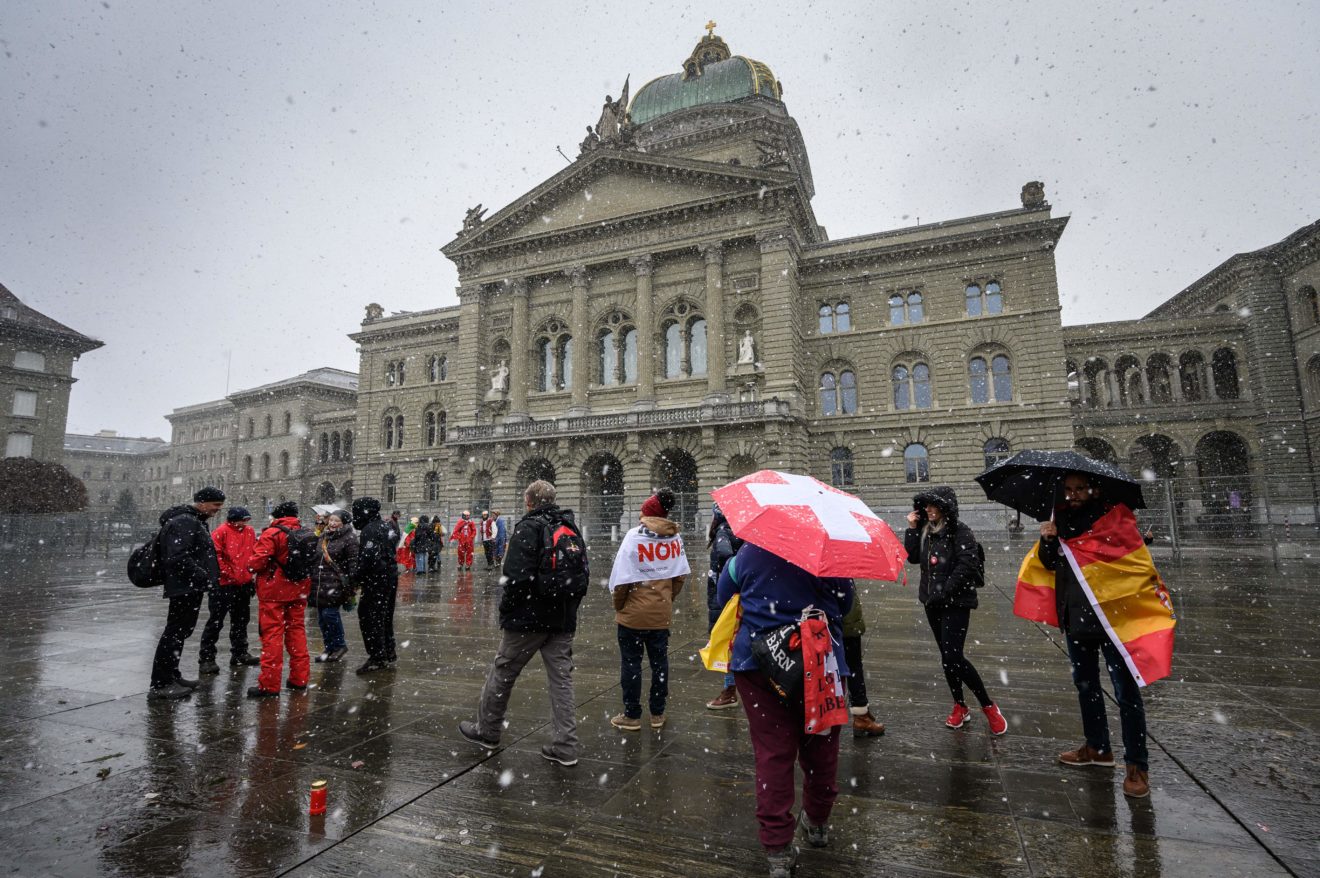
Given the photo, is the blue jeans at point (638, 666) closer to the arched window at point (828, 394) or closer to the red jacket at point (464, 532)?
the red jacket at point (464, 532)

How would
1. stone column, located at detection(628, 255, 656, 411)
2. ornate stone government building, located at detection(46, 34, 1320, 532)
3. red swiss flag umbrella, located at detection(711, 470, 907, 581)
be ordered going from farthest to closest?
1. stone column, located at detection(628, 255, 656, 411)
2. ornate stone government building, located at detection(46, 34, 1320, 532)
3. red swiss flag umbrella, located at detection(711, 470, 907, 581)

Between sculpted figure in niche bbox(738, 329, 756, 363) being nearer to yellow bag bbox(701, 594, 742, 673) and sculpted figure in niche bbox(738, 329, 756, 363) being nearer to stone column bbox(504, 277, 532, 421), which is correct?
stone column bbox(504, 277, 532, 421)

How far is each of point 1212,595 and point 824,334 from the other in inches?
930

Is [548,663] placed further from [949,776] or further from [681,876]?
[949,776]

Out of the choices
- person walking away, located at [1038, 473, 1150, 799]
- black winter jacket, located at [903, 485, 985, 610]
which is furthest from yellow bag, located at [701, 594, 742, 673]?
person walking away, located at [1038, 473, 1150, 799]

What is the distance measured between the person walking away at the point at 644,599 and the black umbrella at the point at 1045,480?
91.3 inches

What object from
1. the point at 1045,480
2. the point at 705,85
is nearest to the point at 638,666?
the point at 1045,480

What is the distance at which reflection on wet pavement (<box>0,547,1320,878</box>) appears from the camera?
3188mm

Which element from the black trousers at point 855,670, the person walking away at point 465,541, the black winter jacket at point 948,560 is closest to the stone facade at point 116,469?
the person walking away at point 465,541

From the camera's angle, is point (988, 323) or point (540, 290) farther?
point (540, 290)

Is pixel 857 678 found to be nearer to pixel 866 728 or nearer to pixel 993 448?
pixel 866 728

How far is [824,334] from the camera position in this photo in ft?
109

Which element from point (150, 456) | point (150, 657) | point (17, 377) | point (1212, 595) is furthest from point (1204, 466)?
point (150, 456)

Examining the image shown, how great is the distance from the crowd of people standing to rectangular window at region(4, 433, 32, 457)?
50.0 m
